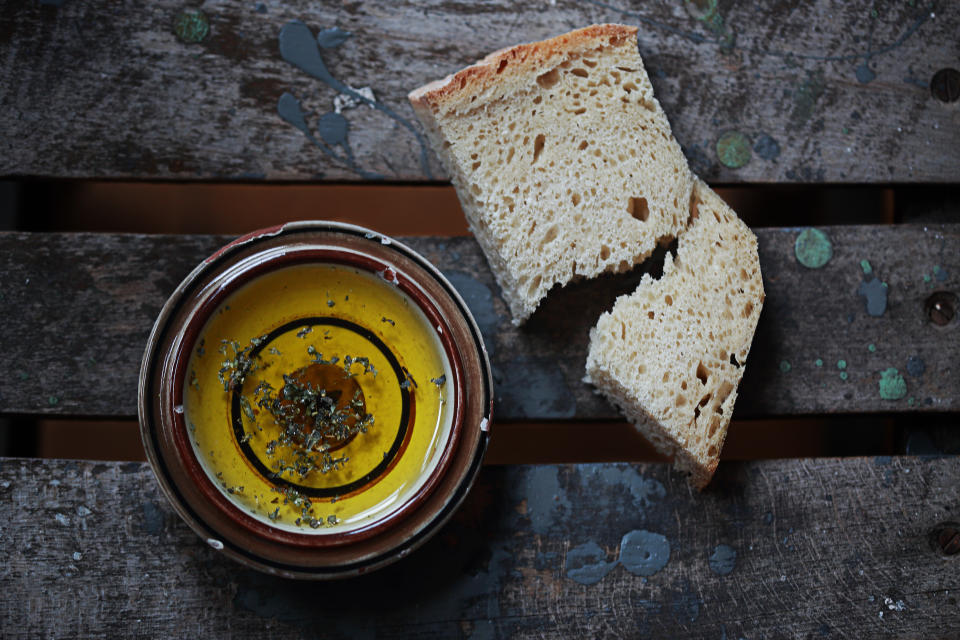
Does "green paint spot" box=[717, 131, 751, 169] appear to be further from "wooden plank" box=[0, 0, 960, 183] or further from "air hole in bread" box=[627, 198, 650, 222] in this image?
"air hole in bread" box=[627, 198, 650, 222]

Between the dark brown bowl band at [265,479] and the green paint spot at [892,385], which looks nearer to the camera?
the dark brown bowl band at [265,479]

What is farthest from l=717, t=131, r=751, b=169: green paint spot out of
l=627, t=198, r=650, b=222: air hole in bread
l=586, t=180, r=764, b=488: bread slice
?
l=627, t=198, r=650, b=222: air hole in bread

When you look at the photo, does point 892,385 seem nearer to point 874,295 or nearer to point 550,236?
point 874,295

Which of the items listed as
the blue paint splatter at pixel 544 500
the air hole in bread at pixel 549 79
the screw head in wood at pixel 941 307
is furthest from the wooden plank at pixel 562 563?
the air hole in bread at pixel 549 79

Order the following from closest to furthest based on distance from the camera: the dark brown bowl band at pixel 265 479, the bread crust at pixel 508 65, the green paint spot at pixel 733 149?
the dark brown bowl band at pixel 265 479 → the bread crust at pixel 508 65 → the green paint spot at pixel 733 149

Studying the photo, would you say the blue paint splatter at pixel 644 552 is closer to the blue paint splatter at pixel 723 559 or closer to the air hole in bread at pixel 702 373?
the blue paint splatter at pixel 723 559

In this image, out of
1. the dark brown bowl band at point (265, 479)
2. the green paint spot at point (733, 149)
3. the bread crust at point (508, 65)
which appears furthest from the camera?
the green paint spot at point (733, 149)

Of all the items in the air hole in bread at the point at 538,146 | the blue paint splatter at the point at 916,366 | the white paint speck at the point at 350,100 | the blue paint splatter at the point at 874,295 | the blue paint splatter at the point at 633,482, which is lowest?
the blue paint splatter at the point at 633,482
